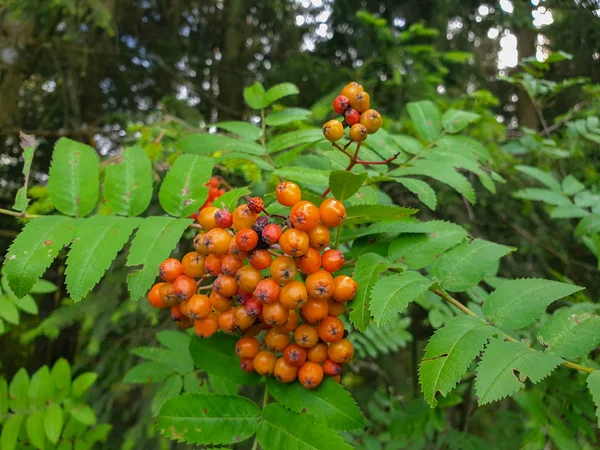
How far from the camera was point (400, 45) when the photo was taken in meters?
3.70

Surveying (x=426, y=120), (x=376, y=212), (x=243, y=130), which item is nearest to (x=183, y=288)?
(x=376, y=212)

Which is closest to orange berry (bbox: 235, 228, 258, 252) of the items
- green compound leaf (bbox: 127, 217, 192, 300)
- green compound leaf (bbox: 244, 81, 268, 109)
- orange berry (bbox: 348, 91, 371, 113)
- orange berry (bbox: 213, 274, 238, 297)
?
orange berry (bbox: 213, 274, 238, 297)

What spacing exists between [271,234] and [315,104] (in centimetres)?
280

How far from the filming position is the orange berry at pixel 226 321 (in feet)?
4.01

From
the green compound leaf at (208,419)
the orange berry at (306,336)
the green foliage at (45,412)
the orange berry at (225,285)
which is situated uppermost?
the orange berry at (225,285)

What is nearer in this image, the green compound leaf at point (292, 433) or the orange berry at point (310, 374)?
the green compound leaf at point (292, 433)

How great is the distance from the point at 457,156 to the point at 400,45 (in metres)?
2.44

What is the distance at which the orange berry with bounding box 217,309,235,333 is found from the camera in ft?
4.01

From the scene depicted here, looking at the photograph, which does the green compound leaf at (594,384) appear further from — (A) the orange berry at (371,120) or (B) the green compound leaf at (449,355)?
(A) the orange berry at (371,120)

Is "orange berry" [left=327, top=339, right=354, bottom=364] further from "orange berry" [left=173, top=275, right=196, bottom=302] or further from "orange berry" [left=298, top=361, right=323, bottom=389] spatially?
"orange berry" [left=173, top=275, right=196, bottom=302]

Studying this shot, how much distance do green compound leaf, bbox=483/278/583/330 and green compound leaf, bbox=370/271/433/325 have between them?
0.22 meters

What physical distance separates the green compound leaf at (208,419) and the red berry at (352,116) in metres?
0.93

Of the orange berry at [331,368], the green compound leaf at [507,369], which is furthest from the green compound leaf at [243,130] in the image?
the green compound leaf at [507,369]

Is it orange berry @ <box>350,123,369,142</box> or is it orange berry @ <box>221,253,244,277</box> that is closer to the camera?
orange berry @ <box>221,253,244,277</box>
